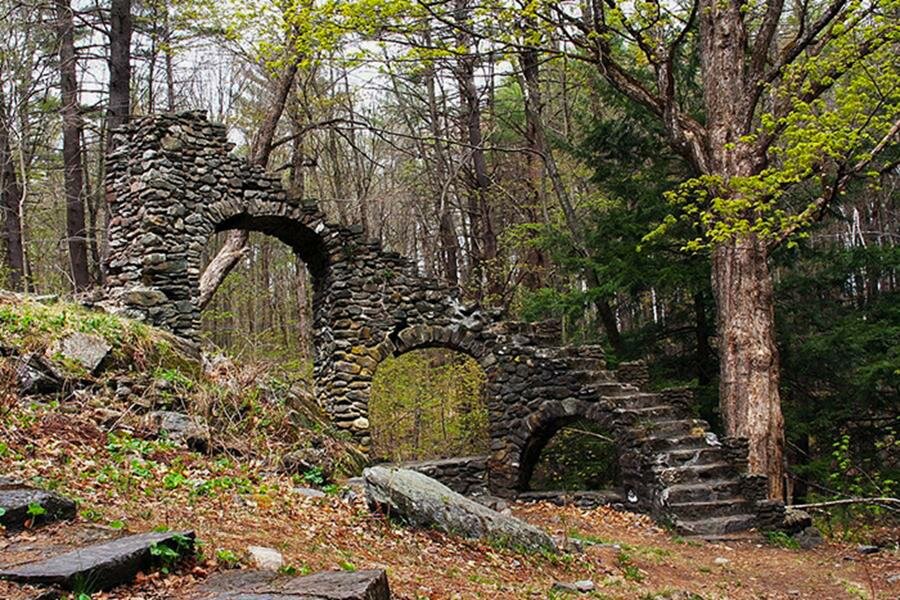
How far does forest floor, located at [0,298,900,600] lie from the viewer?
4.60 metres

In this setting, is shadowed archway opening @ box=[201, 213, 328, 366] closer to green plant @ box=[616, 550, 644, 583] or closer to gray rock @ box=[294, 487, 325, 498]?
gray rock @ box=[294, 487, 325, 498]

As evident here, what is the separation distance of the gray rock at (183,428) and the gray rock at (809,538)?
24.5 feet

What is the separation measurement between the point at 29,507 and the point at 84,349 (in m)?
3.90

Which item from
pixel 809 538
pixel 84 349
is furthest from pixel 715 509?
pixel 84 349

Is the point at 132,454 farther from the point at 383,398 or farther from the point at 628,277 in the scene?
the point at 383,398

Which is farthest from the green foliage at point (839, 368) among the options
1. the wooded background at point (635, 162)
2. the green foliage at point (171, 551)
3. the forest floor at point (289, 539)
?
the green foliage at point (171, 551)

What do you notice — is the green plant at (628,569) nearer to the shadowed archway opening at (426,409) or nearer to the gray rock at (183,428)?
the gray rock at (183,428)

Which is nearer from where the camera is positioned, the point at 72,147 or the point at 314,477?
the point at 314,477

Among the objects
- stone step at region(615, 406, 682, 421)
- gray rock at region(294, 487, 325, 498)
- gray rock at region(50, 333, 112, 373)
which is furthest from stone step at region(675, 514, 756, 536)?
gray rock at region(50, 333, 112, 373)

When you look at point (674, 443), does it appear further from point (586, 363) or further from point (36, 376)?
point (36, 376)

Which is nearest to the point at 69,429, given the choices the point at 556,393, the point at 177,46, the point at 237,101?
the point at 556,393

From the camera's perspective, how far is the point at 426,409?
748 inches

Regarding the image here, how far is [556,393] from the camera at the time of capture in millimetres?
12922

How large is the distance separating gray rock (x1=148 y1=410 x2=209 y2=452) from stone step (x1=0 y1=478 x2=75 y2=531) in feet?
8.52
